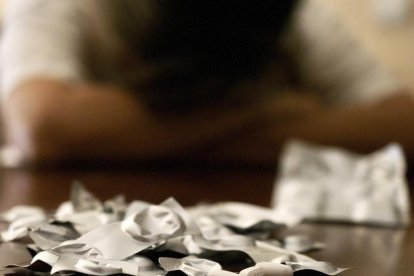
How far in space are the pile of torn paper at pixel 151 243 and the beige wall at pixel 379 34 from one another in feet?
5.45

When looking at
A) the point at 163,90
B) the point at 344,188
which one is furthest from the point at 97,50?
the point at 344,188

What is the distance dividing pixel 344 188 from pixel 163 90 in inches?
21.4

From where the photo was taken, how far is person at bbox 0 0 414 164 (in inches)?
42.4

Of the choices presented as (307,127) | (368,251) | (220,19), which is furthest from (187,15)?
(368,251)

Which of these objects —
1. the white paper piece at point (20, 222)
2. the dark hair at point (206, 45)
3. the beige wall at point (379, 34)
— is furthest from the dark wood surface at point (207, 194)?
the beige wall at point (379, 34)

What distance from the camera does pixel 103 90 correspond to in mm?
1167

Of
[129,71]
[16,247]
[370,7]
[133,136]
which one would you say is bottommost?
[16,247]

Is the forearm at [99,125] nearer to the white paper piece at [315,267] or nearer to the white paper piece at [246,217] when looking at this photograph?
the white paper piece at [246,217]

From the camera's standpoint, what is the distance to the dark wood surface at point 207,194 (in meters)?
0.41

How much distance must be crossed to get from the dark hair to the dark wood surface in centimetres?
16

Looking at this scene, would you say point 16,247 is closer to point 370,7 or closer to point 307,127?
point 307,127

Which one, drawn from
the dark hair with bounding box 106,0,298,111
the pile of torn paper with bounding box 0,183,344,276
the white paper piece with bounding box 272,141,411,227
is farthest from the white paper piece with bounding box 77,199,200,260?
the dark hair with bounding box 106,0,298,111

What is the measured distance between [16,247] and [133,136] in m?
0.73

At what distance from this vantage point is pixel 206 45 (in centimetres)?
109
